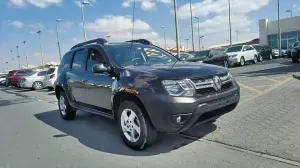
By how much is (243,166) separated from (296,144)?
3.57 feet

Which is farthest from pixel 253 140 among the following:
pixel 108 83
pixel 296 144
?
pixel 108 83

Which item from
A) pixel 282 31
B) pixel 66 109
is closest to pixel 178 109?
pixel 66 109

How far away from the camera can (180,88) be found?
3.91 metres

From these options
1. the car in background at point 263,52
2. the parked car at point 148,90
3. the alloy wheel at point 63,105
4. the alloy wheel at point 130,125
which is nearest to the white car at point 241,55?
the car in background at point 263,52

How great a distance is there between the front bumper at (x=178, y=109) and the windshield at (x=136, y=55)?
1.19 meters

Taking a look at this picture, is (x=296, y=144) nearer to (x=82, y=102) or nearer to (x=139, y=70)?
(x=139, y=70)

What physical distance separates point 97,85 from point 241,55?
18201 millimetres

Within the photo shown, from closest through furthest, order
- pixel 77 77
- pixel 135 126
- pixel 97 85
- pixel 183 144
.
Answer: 1. pixel 135 126
2. pixel 183 144
3. pixel 97 85
4. pixel 77 77

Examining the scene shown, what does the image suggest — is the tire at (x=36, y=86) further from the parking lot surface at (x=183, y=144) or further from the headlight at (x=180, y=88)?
the headlight at (x=180, y=88)

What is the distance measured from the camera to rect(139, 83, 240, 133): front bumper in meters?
3.84

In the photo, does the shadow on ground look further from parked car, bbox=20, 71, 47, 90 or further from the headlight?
parked car, bbox=20, 71, 47, 90

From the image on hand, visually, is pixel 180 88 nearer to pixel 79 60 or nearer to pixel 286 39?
pixel 79 60

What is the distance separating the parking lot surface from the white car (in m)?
14.5

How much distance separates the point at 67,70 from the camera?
6883 mm
